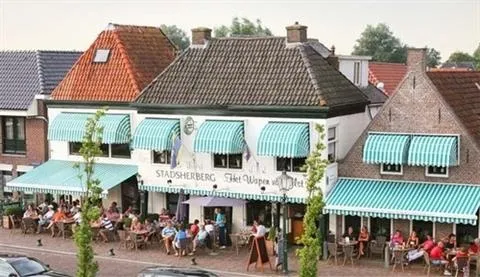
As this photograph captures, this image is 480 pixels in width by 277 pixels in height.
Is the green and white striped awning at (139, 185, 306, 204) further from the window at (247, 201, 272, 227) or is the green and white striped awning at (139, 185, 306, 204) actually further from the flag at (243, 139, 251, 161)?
the flag at (243, 139, 251, 161)

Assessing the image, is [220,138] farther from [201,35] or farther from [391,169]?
[391,169]

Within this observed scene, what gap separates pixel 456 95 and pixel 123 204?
16.2m

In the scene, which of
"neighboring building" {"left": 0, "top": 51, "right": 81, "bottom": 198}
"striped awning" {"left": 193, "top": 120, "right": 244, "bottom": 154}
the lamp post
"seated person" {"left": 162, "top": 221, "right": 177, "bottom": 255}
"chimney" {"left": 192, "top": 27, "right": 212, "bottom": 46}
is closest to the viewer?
the lamp post

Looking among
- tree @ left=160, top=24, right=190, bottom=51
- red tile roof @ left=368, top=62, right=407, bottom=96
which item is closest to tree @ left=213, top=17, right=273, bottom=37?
tree @ left=160, top=24, right=190, bottom=51

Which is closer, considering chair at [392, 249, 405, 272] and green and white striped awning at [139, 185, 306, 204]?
chair at [392, 249, 405, 272]

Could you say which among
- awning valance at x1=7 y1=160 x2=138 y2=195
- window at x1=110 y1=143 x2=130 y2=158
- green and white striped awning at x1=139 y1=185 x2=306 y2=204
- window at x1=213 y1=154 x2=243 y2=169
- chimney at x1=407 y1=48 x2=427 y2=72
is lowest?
green and white striped awning at x1=139 y1=185 x2=306 y2=204

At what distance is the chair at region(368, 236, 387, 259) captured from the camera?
30.5 m

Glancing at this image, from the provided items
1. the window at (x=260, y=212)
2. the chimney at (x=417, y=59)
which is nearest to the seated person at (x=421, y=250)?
the chimney at (x=417, y=59)

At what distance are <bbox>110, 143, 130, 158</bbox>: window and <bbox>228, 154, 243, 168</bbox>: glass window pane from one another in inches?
233

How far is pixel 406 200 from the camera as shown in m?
30.2

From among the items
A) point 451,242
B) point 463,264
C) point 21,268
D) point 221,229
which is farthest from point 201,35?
point 463,264

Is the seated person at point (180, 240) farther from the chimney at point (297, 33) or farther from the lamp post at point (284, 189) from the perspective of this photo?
the chimney at point (297, 33)

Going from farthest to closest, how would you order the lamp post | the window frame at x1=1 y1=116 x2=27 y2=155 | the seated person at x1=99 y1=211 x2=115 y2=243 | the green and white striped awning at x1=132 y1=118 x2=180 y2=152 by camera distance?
the window frame at x1=1 y1=116 x2=27 y2=155 → the seated person at x1=99 y1=211 x2=115 y2=243 → the green and white striped awning at x1=132 y1=118 x2=180 y2=152 → the lamp post

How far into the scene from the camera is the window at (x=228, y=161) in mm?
34062
